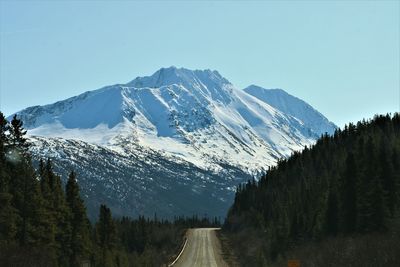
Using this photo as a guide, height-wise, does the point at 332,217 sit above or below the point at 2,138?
below

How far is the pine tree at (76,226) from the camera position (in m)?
58.5

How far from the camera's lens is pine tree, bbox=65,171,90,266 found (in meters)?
58.5

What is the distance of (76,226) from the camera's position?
59.9m

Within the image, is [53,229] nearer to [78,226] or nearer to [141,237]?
[78,226]

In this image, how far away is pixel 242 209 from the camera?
148375 millimetres

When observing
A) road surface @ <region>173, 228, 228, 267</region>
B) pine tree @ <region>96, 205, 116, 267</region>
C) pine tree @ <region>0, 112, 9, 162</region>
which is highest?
pine tree @ <region>0, 112, 9, 162</region>

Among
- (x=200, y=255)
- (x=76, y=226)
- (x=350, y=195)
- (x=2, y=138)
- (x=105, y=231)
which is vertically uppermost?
(x=2, y=138)

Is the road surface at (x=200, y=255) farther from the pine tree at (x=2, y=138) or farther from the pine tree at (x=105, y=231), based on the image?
the pine tree at (x=2, y=138)

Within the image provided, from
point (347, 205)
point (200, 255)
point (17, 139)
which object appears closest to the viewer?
point (17, 139)

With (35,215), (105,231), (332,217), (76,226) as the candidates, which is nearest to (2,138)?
(35,215)

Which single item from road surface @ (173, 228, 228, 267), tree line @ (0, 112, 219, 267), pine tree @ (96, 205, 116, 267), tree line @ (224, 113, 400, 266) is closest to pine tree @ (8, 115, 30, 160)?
tree line @ (0, 112, 219, 267)

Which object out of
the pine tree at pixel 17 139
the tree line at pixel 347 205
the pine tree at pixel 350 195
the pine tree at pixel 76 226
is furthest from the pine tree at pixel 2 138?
the pine tree at pixel 350 195

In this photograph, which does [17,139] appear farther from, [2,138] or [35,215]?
[35,215]

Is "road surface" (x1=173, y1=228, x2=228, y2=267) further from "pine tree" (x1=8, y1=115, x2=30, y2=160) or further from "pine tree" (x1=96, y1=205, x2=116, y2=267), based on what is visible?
"pine tree" (x1=8, y1=115, x2=30, y2=160)
